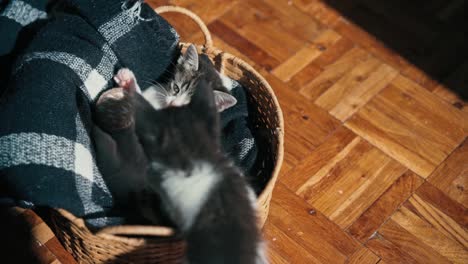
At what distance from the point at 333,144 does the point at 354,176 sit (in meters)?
0.11

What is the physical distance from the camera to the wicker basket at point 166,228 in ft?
3.07

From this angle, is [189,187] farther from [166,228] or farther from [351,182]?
[351,182]

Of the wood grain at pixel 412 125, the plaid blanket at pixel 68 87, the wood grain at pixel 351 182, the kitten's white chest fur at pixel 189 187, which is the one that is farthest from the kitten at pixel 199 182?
the wood grain at pixel 412 125

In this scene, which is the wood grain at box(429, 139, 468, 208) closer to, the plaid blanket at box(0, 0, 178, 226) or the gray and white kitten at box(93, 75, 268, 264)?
the gray and white kitten at box(93, 75, 268, 264)

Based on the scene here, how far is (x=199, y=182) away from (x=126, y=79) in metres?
0.44

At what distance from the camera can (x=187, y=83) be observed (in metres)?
1.26

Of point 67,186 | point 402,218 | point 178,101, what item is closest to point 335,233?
point 402,218

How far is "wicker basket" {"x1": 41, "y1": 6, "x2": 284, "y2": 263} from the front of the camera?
0.93 m

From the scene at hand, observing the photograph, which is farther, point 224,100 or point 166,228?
point 224,100

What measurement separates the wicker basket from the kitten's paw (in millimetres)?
207

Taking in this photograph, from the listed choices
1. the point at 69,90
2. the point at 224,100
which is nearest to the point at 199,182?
the point at 224,100

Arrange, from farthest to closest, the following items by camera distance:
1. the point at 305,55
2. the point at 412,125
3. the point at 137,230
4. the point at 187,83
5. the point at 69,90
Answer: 1. the point at 305,55
2. the point at 412,125
3. the point at 187,83
4. the point at 69,90
5. the point at 137,230

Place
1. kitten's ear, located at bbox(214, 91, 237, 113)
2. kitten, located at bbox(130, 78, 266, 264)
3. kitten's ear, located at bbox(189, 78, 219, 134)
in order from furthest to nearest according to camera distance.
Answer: kitten's ear, located at bbox(214, 91, 237, 113) → kitten's ear, located at bbox(189, 78, 219, 134) → kitten, located at bbox(130, 78, 266, 264)

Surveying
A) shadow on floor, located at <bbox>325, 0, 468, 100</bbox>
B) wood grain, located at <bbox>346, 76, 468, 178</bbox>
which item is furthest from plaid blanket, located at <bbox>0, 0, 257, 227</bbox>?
shadow on floor, located at <bbox>325, 0, 468, 100</bbox>
